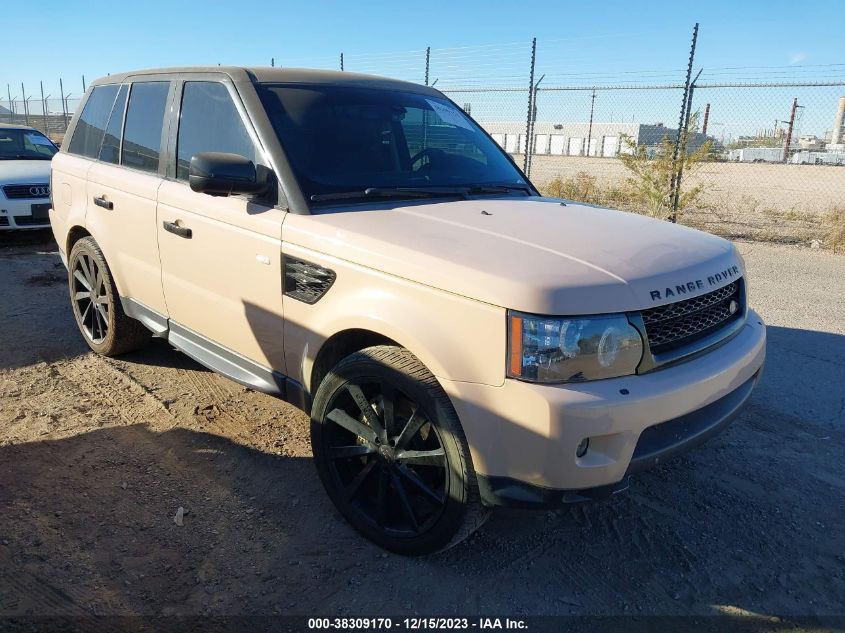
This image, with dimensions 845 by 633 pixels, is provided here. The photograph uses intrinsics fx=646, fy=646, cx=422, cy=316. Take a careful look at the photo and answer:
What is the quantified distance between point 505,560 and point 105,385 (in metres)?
3.02

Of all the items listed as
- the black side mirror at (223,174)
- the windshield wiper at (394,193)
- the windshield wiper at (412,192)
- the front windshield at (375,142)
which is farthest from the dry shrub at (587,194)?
the black side mirror at (223,174)

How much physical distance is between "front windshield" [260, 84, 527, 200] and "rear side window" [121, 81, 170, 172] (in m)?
0.99

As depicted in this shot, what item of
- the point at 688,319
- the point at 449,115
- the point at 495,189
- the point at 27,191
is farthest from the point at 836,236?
the point at 27,191

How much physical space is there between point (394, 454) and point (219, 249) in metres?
1.42

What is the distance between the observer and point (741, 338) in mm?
2822

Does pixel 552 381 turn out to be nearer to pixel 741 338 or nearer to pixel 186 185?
pixel 741 338

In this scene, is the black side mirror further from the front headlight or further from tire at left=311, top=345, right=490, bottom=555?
the front headlight

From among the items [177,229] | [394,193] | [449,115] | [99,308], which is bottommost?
[99,308]

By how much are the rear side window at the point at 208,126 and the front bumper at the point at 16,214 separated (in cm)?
637

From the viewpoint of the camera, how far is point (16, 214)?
8.66m

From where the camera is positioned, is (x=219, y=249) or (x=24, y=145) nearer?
(x=219, y=249)

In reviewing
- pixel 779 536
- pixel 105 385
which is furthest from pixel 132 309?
pixel 779 536

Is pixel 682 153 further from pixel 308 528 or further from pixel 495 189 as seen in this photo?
pixel 308 528

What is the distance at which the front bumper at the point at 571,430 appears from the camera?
2.11 metres
